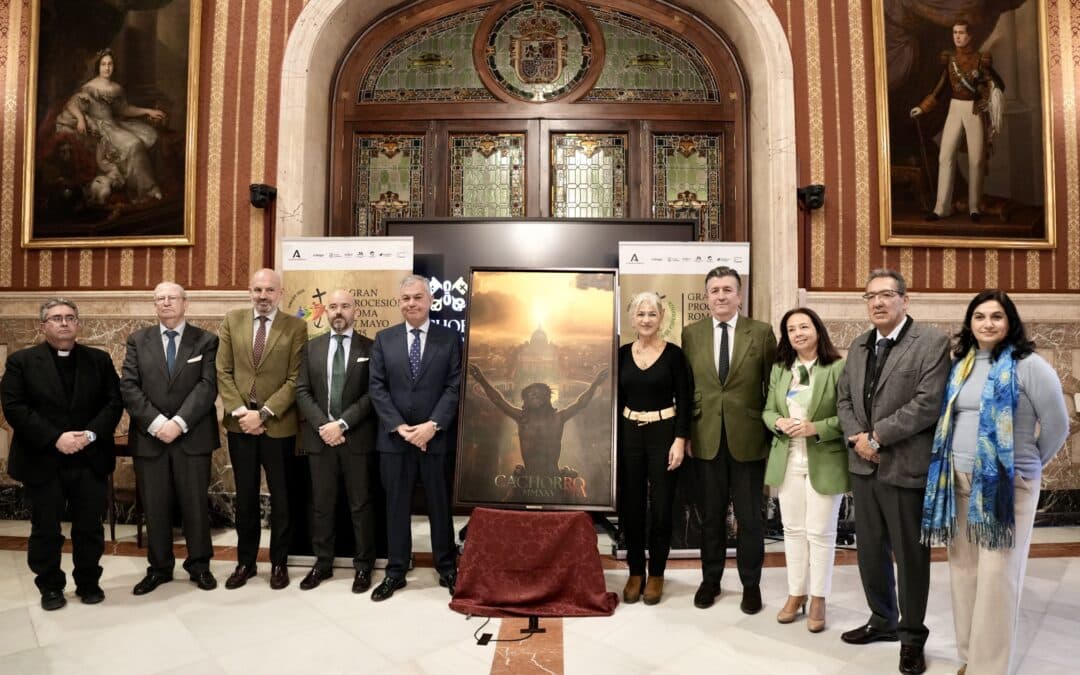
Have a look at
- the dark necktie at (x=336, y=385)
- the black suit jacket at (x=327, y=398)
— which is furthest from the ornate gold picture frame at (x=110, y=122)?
the dark necktie at (x=336, y=385)

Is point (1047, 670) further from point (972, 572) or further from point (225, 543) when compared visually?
point (225, 543)

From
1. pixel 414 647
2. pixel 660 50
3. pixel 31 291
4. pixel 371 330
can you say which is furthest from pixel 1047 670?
pixel 31 291

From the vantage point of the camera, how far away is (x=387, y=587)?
3322 millimetres

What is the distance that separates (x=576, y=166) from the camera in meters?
5.54

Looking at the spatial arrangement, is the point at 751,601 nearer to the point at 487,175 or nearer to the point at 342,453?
the point at 342,453

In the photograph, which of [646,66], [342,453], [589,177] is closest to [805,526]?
[342,453]

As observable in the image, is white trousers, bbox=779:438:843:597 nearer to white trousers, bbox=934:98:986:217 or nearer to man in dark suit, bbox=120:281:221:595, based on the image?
man in dark suit, bbox=120:281:221:595

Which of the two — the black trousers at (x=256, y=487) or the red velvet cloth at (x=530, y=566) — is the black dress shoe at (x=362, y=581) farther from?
the red velvet cloth at (x=530, y=566)

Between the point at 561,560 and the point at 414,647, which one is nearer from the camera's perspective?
the point at 414,647

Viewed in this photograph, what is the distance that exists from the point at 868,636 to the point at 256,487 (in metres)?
3.21

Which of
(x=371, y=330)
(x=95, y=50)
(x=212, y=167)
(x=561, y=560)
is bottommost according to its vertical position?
(x=561, y=560)

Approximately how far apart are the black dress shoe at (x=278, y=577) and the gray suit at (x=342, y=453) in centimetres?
18

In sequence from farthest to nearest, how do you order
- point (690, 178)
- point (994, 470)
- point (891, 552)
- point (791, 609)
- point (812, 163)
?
point (690, 178)
point (812, 163)
point (791, 609)
point (891, 552)
point (994, 470)

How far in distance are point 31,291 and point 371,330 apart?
310 cm
